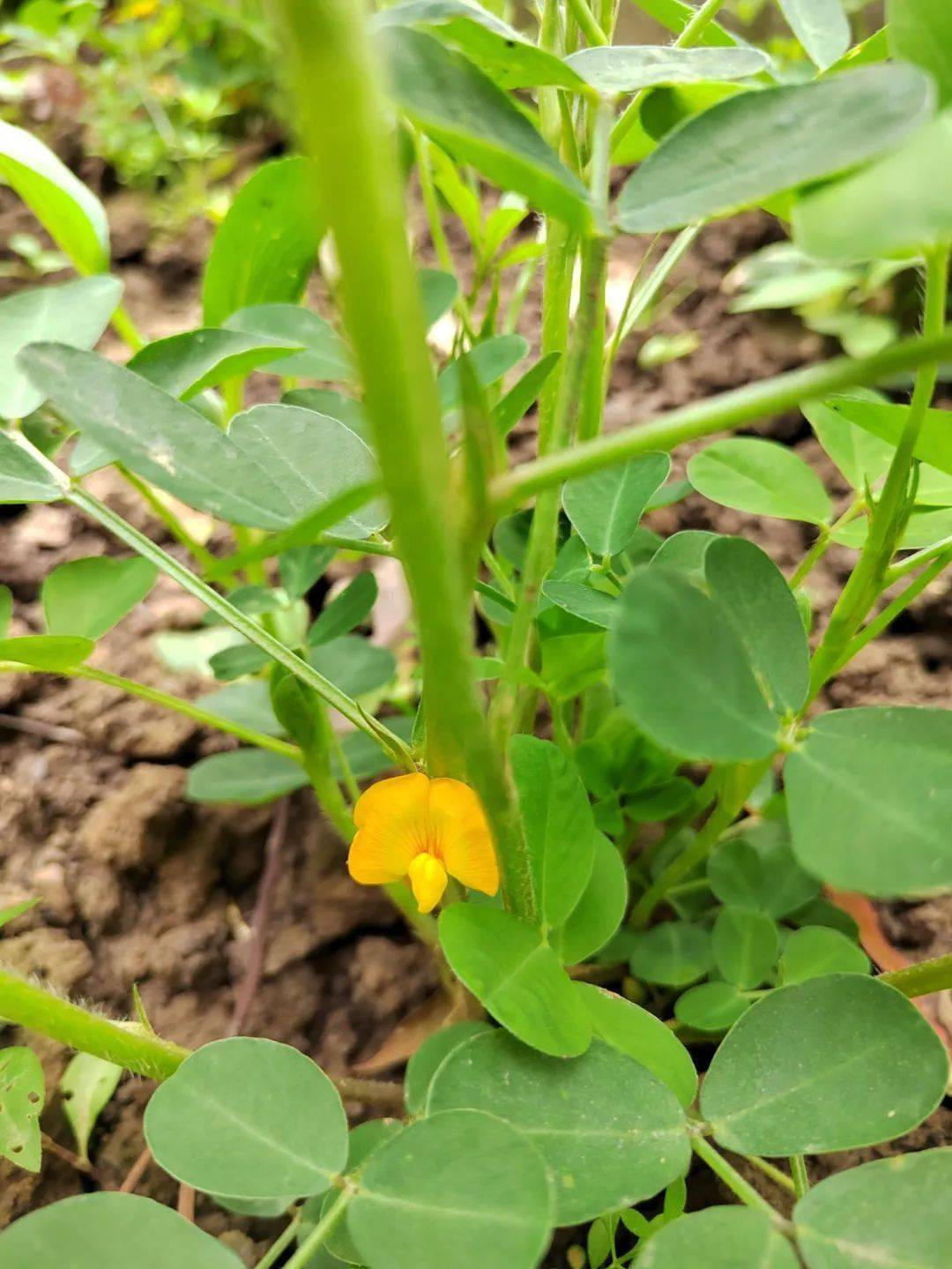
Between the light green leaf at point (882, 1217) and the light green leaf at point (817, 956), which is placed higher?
the light green leaf at point (882, 1217)

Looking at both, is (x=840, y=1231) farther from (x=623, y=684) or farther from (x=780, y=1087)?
(x=623, y=684)

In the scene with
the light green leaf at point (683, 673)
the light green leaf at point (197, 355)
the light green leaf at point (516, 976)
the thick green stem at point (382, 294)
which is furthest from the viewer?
the light green leaf at point (197, 355)

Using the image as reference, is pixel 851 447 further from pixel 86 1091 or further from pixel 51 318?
pixel 86 1091

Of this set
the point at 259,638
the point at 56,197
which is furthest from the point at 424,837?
the point at 56,197

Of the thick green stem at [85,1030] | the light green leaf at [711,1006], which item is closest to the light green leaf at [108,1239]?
the thick green stem at [85,1030]

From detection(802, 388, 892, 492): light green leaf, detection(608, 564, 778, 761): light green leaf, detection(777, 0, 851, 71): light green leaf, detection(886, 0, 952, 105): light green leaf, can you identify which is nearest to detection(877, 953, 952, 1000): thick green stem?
detection(608, 564, 778, 761): light green leaf

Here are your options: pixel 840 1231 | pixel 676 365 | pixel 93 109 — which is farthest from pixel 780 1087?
pixel 93 109

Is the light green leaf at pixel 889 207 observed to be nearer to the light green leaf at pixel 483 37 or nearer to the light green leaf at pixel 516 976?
the light green leaf at pixel 483 37
